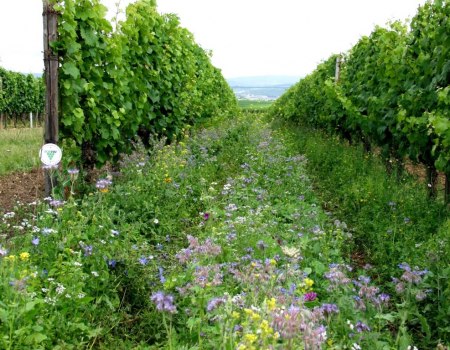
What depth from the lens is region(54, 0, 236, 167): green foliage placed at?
19.5 feet

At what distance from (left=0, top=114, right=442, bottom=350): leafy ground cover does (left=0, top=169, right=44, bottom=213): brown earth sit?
62.2 inches

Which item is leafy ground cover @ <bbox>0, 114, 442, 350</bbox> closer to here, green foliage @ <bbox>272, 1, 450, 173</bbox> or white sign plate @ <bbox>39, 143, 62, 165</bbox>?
white sign plate @ <bbox>39, 143, 62, 165</bbox>

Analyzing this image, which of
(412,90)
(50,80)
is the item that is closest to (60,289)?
(50,80)

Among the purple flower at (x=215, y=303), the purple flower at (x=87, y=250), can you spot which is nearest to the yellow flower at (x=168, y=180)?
the purple flower at (x=87, y=250)

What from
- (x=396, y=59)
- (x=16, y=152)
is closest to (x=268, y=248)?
(x=396, y=59)

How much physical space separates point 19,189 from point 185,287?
588 cm

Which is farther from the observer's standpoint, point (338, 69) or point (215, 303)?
point (338, 69)

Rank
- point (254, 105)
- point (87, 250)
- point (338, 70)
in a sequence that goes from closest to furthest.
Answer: point (87, 250)
point (338, 70)
point (254, 105)

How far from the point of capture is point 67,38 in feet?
18.8

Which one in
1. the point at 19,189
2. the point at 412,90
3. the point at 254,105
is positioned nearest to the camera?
the point at 412,90

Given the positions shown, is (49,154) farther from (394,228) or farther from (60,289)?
(394,228)

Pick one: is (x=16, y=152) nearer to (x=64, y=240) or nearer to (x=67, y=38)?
(x=67, y=38)

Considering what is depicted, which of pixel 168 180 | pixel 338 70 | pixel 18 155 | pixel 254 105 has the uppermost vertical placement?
pixel 338 70

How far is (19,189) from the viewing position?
25.1 ft
